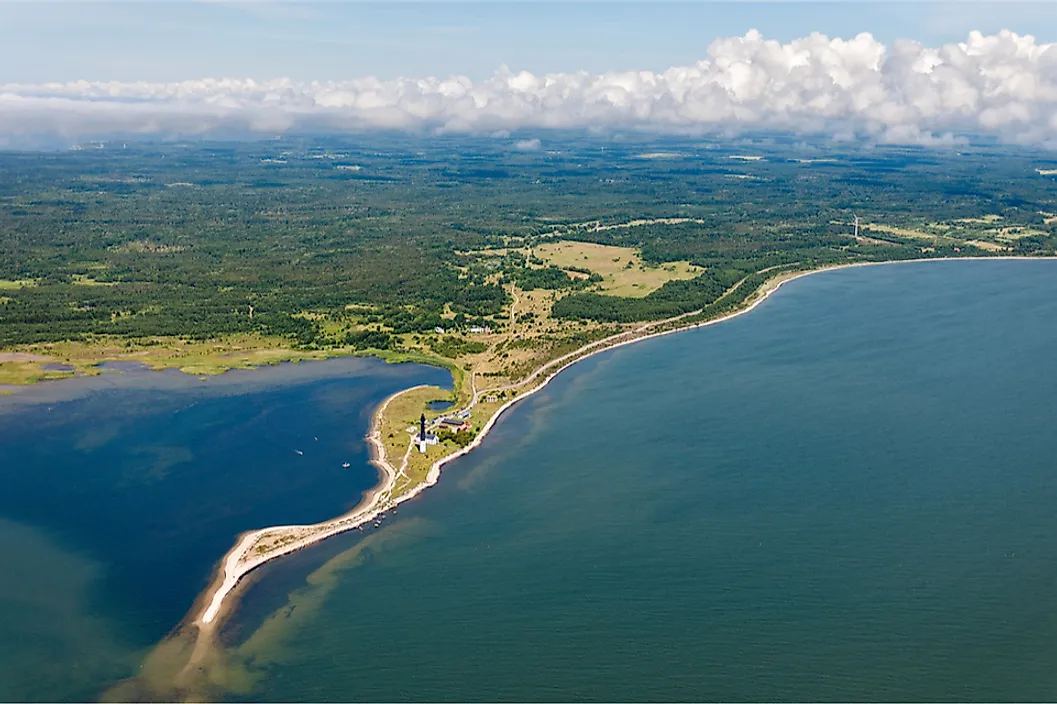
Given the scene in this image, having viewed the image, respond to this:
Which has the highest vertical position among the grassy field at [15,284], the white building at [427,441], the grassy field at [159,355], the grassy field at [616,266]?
the grassy field at [616,266]

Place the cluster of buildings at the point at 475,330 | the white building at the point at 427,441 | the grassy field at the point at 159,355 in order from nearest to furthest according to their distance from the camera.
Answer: the white building at the point at 427,441 → the grassy field at the point at 159,355 → the cluster of buildings at the point at 475,330

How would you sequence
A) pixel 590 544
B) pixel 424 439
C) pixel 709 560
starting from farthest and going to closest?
1. pixel 424 439
2. pixel 590 544
3. pixel 709 560

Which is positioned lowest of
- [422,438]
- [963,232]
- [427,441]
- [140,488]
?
[140,488]

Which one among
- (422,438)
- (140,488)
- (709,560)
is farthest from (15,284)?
(709,560)

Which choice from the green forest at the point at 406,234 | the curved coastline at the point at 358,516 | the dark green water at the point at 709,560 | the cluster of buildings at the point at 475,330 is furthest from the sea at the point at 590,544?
the green forest at the point at 406,234

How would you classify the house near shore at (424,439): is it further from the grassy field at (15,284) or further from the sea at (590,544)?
the grassy field at (15,284)

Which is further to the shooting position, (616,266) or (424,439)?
(616,266)

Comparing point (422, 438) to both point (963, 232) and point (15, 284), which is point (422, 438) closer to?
point (15, 284)

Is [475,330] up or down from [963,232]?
down
